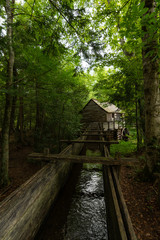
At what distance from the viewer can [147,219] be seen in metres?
2.56

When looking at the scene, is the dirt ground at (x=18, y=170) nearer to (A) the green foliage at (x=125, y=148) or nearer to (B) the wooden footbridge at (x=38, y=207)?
(B) the wooden footbridge at (x=38, y=207)

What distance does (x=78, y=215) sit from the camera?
4.02 m

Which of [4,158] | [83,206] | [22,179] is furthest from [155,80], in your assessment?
[22,179]

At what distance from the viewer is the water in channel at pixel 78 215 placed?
3.31 meters

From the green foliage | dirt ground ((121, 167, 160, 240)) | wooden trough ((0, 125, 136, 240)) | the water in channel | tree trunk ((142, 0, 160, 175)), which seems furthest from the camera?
the green foliage

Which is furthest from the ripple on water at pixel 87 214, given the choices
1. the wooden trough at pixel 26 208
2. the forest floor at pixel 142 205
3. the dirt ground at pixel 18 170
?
the dirt ground at pixel 18 170

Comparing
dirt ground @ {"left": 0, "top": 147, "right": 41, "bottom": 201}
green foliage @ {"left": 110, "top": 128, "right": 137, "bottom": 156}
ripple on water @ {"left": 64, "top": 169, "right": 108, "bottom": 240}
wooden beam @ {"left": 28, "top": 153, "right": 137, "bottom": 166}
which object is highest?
wooden beam @ {"left": 28, "top": 153, "right": 137, "bottom": 166}

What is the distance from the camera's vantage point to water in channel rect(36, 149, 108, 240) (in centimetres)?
331

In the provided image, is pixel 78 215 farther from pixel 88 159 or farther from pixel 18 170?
pixel 18 170

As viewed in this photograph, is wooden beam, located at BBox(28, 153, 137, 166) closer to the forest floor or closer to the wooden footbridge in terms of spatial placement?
the wooden footbridge

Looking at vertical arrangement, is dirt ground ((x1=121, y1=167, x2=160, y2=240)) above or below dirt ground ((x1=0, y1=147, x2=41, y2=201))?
above

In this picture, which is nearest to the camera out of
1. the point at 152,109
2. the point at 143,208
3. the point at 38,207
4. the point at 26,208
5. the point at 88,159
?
the point at 26,208

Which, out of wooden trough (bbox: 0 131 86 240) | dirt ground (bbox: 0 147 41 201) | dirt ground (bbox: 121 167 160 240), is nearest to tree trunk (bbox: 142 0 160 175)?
dirt ground (bbox: 121 167 160 240)

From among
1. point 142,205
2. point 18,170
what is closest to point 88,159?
point 142,205
